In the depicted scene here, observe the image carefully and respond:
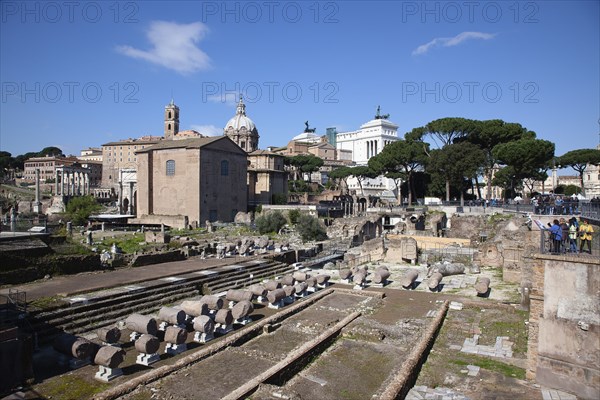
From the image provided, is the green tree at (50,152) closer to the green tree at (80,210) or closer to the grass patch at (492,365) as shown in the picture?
the green tree at (80,210)

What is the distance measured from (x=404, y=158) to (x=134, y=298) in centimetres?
3979

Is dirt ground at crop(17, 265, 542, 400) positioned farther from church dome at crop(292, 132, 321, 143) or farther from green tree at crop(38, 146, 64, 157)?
green tree at crop(38, 146, 64, 157)

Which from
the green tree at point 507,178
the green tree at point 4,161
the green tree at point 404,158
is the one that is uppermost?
the green tree at point 4,161

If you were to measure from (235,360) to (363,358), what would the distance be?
2.78 metres

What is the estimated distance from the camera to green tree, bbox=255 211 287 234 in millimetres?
33906

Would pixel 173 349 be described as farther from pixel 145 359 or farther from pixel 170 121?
pixel 170 121

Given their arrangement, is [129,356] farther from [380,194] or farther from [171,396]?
[380,194]

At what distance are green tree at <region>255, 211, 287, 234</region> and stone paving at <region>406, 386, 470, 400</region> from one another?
26.3 meters

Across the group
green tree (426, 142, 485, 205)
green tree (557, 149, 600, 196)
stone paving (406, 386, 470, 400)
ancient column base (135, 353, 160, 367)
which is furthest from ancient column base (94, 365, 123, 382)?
green tree (557, 149, 600, 196)

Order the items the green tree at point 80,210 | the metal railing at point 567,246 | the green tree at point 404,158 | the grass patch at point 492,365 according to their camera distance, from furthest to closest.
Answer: the green tree at point 404,158 → the green tree at point 80,210 → the grass patch at point 492,365 → the metal railing at point 567,246

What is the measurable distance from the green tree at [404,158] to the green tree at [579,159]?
532 inches

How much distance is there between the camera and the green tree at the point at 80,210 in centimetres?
3853

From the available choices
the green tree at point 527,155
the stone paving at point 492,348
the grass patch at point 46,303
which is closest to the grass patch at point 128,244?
the grass patch at point 46,303

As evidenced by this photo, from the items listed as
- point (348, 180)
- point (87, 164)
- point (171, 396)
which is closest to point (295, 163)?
point (348, 180)
